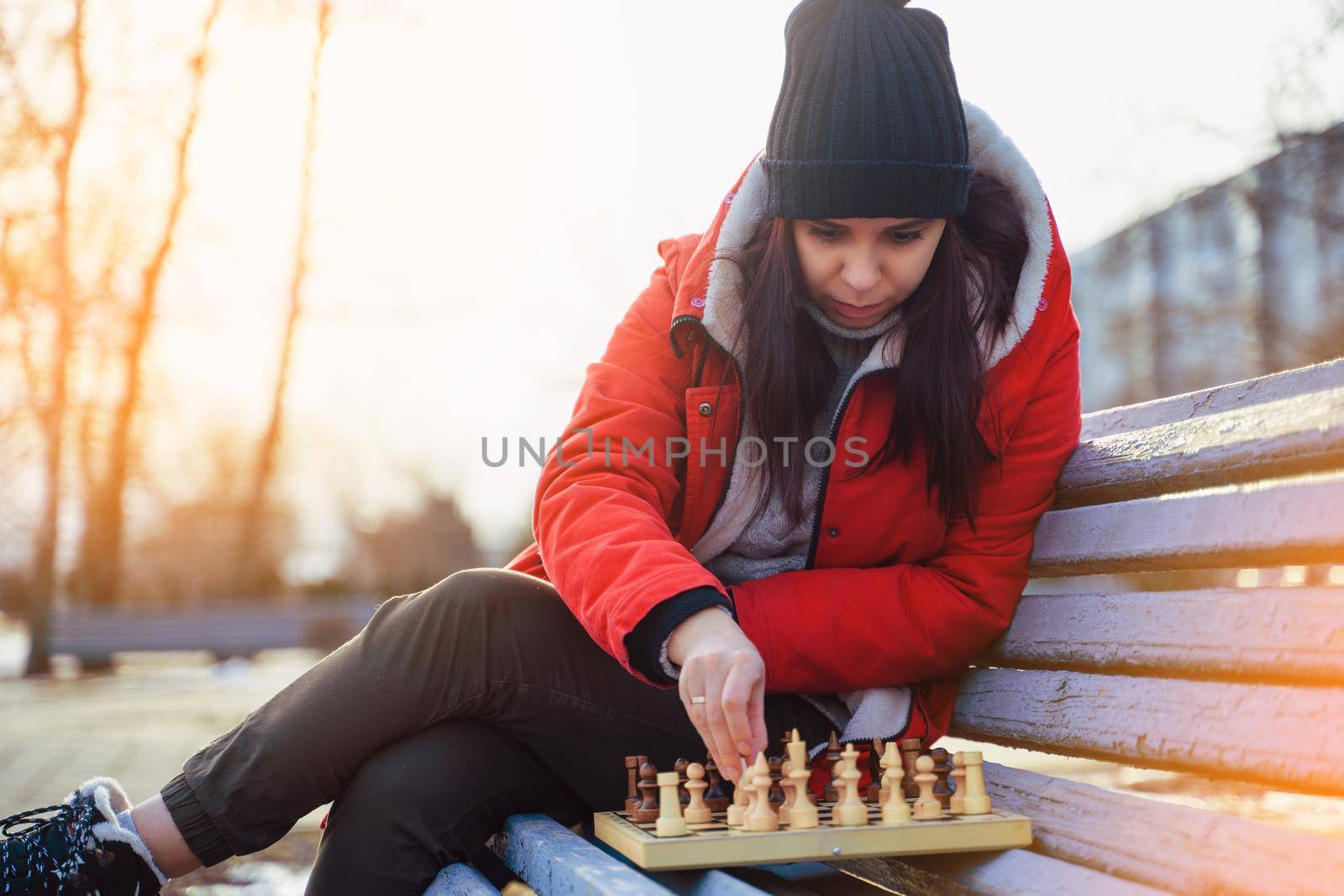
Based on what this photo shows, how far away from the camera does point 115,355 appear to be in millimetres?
13359

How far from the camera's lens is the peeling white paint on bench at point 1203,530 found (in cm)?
151

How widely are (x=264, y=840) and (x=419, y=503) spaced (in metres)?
19.1

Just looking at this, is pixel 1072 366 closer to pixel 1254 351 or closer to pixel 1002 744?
pixel 1002 744

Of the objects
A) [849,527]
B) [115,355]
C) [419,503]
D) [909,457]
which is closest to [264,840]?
[849,527]

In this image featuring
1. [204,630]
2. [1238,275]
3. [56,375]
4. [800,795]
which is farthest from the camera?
[204,630]

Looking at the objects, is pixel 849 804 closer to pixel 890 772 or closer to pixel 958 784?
pixel 890 772

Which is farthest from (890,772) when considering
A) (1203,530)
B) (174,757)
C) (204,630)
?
(204,630)

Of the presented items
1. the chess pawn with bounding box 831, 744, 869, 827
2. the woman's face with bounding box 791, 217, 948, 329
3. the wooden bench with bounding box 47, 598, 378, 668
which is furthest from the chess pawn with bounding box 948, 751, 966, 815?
the wooden bench with bounding box 47, 598, 378, 668

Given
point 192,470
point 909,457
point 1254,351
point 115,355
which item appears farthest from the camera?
point 192,470

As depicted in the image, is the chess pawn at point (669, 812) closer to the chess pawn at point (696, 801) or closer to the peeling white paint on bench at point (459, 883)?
the chess pawn at point (696, 801)

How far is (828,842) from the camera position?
1505mm

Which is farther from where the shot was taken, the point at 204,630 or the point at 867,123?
the point at 204,630

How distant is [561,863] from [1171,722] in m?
0.80

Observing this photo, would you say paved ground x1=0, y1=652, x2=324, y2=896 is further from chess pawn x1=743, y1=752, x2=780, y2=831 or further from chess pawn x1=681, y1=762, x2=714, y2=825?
chess pawn x1=743, y1=752, x2=780, y2=831
